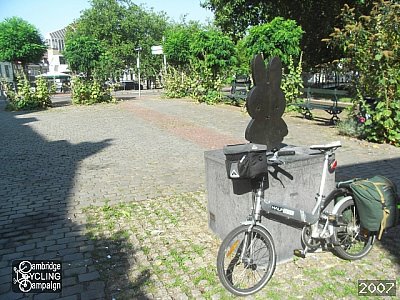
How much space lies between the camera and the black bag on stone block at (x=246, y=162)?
115 inches

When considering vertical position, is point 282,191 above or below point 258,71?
below

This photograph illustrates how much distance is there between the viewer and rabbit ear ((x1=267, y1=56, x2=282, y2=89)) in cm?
375

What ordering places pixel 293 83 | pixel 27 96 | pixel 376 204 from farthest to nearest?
1. pixel 27 96
2. pixel 293 83
3. pixel 376 204

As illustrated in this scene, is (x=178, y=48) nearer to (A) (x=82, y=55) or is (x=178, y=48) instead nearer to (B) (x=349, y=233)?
Answer: (A) (x=82, y=55)

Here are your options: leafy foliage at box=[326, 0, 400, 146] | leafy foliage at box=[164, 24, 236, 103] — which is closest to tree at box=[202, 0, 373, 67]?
leafy foliage at box=[164, 24, 236, 103]

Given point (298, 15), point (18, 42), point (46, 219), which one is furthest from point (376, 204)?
point (18, 42)

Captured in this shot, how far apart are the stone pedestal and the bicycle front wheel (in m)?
0.32

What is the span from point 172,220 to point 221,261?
70.5 inches

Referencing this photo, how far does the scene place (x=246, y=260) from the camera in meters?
3.13

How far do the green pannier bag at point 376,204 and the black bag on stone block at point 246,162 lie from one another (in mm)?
978

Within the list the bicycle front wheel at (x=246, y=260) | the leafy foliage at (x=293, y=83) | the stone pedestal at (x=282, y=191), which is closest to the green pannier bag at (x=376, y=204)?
the stone pedestal at (x=282, y=191)

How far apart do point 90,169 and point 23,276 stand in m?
4.04

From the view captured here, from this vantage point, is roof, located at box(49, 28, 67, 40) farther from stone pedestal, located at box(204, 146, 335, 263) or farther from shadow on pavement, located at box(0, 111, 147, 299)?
stone pedestal, located at box(204, 146, 335, 263)

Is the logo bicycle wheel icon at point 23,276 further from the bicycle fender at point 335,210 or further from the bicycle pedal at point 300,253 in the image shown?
the bicycle fender at point 335,210
